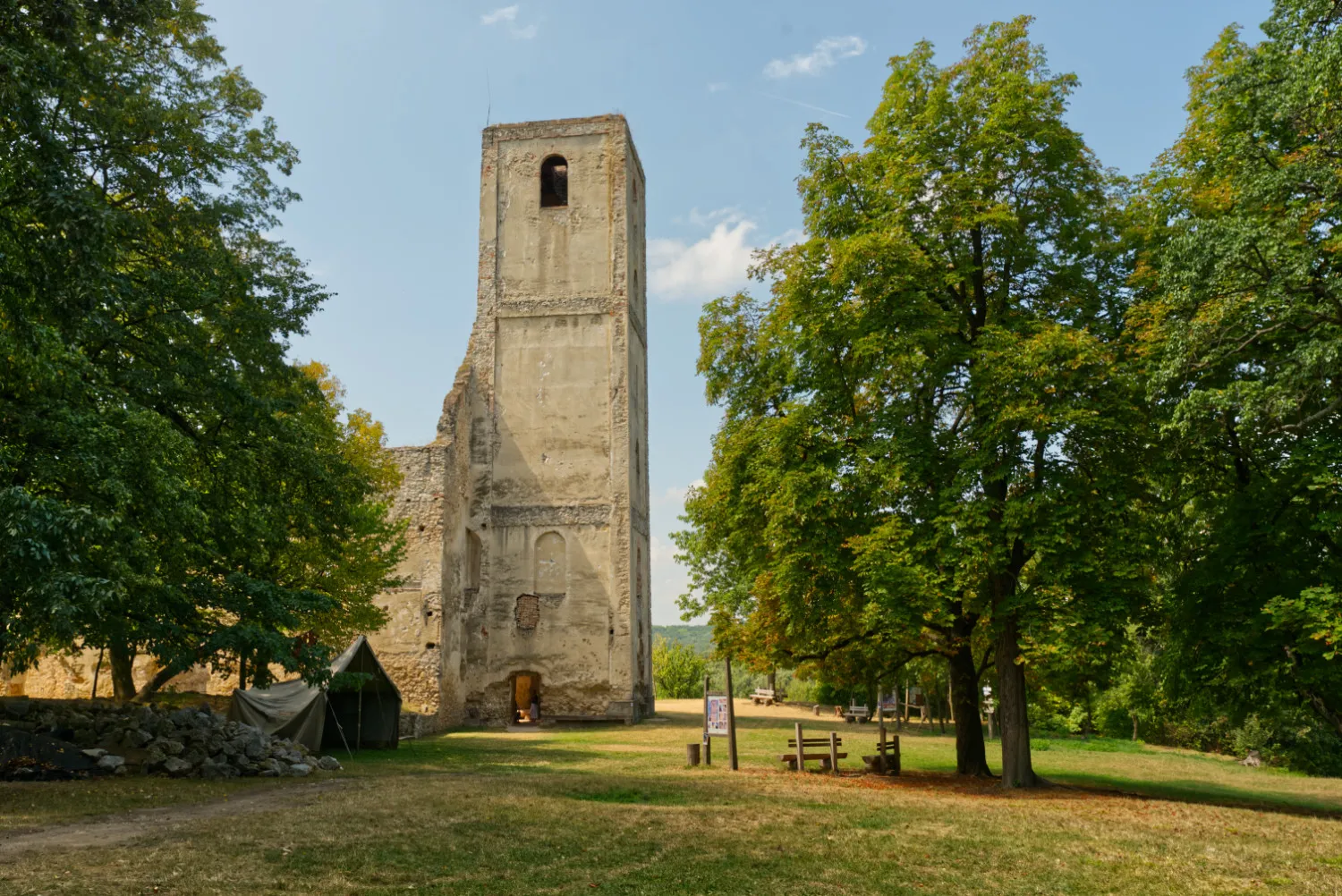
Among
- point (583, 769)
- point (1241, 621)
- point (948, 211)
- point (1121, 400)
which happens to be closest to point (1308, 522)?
point (1241, 621)

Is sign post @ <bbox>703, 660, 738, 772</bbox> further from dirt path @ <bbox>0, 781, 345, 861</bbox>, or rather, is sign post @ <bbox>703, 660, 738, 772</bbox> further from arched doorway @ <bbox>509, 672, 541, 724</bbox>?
arched doorway @ <bbox>509, 672, 541, 724</bbox>

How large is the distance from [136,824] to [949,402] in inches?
496

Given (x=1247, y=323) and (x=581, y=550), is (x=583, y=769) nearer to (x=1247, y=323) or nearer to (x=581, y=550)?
(x=1247, y=323)

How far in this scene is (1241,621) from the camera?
42.3ft

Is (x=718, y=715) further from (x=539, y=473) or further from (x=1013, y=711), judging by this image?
(x=539, y=473)

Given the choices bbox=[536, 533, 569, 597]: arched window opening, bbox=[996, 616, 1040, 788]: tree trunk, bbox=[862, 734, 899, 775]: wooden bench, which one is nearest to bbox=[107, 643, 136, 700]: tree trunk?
bbox=[862, 734, 899, 775]: wooden bench

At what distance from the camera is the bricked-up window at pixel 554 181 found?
34.4 meters

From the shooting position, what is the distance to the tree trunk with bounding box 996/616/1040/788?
15.0m

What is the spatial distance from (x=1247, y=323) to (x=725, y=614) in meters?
9.70

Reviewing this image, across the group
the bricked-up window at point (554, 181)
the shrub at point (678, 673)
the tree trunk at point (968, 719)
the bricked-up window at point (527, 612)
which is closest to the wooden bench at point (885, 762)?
the tree trunk at point (968, 719)

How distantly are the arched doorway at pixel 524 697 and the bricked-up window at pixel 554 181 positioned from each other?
1678 cm

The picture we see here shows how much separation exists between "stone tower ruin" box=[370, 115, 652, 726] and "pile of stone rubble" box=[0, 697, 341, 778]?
511 inches

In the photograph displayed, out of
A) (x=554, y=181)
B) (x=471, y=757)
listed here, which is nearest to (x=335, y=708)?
(x=471, y=757)

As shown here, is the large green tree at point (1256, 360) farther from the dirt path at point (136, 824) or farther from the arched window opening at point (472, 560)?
the arched window opening at point (472, 560)
